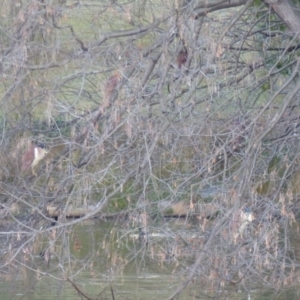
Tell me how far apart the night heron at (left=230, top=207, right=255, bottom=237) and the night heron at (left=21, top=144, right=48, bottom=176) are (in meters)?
1.46

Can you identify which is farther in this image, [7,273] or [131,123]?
[7,273]

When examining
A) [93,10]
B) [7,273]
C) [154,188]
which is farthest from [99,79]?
[7,273]

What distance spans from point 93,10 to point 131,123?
1.62 m

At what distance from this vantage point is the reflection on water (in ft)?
21.5

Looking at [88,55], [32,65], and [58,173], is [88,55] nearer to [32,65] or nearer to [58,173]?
[32,65]

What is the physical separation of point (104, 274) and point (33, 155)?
1.23 m

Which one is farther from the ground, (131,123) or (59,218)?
(131,123)

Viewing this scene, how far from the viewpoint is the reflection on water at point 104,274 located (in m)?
6.56

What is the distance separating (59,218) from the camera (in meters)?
6.30

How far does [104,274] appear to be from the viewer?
6918 millimetres

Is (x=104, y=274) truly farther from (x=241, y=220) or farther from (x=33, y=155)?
(x=241, y=220)

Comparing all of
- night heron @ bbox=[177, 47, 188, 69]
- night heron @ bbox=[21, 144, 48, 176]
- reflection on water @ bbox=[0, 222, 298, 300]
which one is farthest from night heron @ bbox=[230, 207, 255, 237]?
night heron @ bbox=[21, 144, 48, 176]

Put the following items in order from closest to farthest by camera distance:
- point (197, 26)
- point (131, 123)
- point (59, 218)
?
point (131, 123)
point (59, 218)
point (197, 26)

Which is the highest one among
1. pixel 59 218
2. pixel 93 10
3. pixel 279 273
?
pixel 93 10
